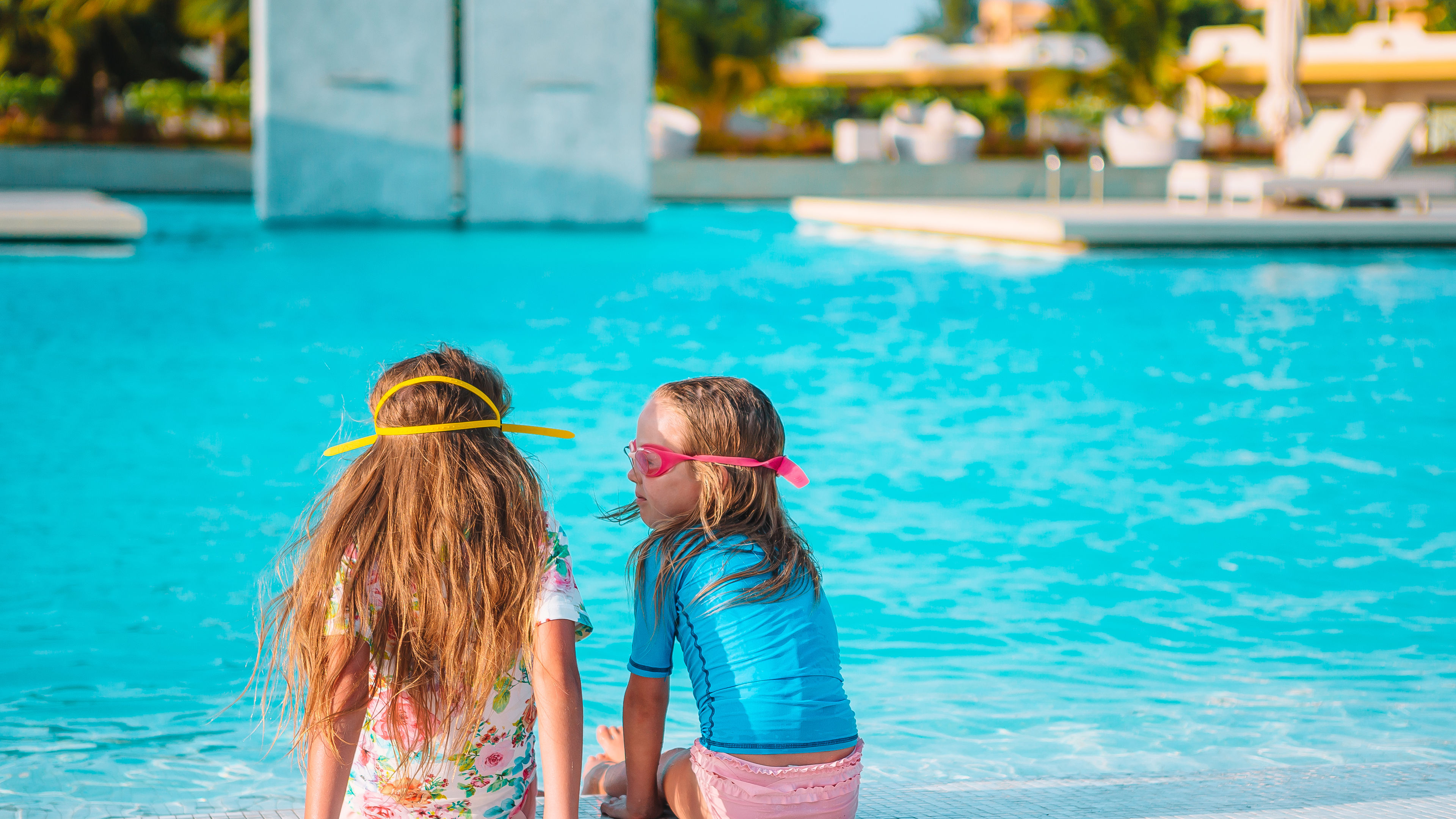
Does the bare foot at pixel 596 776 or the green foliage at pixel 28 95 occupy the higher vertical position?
the green foliage at pixel 28 95

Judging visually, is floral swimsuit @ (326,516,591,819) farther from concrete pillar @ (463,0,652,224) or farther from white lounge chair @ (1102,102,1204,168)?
white lounge chair @ (1102,102,1204,168)

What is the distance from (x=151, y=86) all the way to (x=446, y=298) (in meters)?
19.2

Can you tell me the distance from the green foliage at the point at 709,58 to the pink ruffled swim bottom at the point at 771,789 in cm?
3088

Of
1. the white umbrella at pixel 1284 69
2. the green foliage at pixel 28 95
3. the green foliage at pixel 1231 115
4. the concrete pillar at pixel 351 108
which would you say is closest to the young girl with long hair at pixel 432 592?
the concrete pillar at pixel 351 108

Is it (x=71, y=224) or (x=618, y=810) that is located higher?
(x=71, y=224)

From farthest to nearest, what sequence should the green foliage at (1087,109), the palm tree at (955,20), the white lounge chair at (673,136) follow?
the palm tree at (955,20), the green foliage at (1087,109), the white lounge chair at (673,136)

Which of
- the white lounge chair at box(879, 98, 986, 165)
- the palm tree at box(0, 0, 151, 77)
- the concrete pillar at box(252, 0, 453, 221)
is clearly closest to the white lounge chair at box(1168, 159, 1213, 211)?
the white lounge chair at box(879, 98, 986, 165)

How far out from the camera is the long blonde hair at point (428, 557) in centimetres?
214

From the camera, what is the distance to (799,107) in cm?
3494

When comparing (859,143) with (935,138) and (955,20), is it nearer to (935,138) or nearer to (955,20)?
(935,138)

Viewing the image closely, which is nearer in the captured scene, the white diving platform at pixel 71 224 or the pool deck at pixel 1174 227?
the white diving platform at pixel 71 224

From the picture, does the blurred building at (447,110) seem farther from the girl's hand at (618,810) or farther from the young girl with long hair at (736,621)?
the young girl with long hair at (736,621)

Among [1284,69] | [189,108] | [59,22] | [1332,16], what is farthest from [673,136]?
[1332,16]

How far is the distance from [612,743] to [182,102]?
1139 inches
